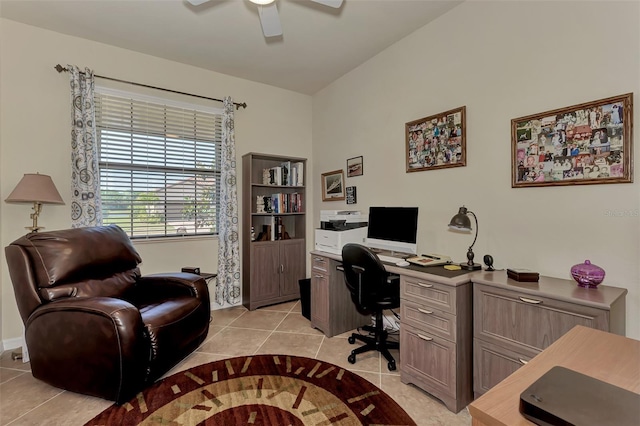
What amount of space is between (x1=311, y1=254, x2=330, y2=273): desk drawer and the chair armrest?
1015mm

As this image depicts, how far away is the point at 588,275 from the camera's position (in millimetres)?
1534

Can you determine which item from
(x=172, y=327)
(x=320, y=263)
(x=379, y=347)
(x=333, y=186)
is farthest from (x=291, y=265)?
(x=172, y=327)

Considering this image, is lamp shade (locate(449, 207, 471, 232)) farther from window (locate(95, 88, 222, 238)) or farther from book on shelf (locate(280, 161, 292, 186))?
window (locate(95, 88, 222, 238))

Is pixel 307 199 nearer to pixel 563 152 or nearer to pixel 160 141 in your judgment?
pixel 160 141

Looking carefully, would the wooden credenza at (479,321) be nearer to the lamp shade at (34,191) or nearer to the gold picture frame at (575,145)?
the gold picture frame at (575,145)

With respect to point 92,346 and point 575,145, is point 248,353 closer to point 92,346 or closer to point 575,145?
point 92,346

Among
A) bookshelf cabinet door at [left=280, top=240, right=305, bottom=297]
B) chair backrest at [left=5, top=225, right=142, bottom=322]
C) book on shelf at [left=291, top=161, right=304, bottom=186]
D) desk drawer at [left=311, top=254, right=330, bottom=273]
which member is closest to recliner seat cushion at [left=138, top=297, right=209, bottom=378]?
chair backrest at [left=5, top=225, right=142, bottom=322]

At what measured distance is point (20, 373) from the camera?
2.17 m

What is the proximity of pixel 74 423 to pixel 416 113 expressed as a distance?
326 cm

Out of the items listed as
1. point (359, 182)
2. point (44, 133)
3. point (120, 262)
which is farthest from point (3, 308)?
point (359, 182)

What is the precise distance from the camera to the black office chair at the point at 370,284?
6.83 feet

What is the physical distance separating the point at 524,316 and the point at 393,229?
3.96 ft

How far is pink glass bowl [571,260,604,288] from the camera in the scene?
1.52 meters

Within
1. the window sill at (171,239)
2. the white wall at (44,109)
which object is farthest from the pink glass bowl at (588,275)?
the white wall at (44,109)
